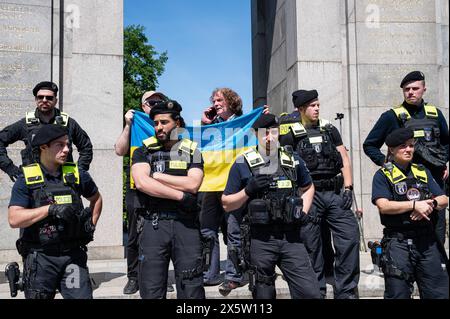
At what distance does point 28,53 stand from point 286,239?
7099mm

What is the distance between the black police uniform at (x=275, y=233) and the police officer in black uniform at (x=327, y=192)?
978 mm

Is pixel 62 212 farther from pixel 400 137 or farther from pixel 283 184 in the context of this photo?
pixel 400 137

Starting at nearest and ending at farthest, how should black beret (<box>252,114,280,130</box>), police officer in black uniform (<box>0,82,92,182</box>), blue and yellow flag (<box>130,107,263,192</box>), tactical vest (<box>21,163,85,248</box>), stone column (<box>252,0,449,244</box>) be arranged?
tactical vest (<box>21,163,85,248</box>)
black beret (<box>252,114,280,130</box>)
police officer in black uniform (<box>0,82,92,182</box>)
blue and yellow flag (<box>130,107,263,192</box>)
stone column (<box>252,0,449,244</box>)

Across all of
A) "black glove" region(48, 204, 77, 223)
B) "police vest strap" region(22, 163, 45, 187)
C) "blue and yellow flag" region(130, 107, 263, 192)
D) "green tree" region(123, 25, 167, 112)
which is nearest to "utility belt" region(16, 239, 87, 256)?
"black glove" region(48, 204, 77, 223)


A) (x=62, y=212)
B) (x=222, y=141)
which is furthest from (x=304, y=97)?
(x=62, y=212)

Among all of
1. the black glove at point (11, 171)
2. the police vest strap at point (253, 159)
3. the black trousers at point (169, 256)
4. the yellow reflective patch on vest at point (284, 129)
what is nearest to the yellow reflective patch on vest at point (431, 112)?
the yellow reflective patch on vest at point (284, 129)

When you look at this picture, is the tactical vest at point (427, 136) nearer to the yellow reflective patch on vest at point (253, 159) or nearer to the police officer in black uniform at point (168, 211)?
the yellow reflective patch on vest at point (253, 159)

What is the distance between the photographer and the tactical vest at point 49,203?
13.8ft

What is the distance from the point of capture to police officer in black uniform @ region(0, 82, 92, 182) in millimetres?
5984

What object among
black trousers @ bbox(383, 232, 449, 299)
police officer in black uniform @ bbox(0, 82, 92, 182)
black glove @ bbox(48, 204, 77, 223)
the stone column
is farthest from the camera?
the stone column

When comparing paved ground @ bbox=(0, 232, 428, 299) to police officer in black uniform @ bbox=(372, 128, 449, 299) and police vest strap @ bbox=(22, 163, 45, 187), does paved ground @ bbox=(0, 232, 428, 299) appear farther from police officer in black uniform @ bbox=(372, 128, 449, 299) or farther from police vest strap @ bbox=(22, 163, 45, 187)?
police vest strap @ bbox=(22, 163, 45, 187)

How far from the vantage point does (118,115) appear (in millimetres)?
9852

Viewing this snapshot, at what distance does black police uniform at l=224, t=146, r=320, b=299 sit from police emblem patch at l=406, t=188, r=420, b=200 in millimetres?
1064
